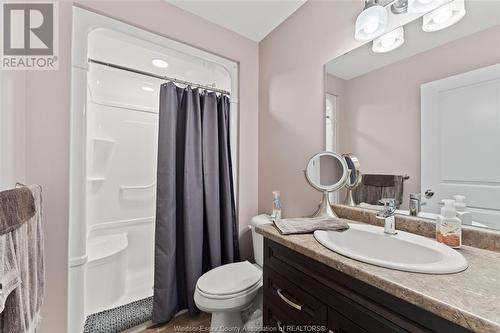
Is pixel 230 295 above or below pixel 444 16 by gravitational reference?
below

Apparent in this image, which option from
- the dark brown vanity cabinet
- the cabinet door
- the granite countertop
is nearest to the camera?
the granite countertop

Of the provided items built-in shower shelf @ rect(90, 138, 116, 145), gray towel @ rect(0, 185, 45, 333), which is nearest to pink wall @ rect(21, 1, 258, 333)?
gray towel @ rect(0, 185, 45, 333)

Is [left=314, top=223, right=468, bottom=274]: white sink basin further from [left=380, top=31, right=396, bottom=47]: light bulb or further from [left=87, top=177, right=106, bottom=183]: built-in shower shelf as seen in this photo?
[left=87, top=177, right=106, bottom=183]: built-in shower shelf

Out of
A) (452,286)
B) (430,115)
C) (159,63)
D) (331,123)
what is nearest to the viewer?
(452,286)

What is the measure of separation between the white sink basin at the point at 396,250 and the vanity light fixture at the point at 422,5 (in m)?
0.99

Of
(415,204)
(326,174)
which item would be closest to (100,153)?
(326,174)

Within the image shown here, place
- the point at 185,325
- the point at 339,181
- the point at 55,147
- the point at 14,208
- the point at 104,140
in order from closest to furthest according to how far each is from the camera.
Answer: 1. the point at 14,208
2. the point at 55,147
3. the point at 339,181
4. the point at 185,325
5. the point at 104,140

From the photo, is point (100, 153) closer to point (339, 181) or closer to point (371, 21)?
point (339, 181)

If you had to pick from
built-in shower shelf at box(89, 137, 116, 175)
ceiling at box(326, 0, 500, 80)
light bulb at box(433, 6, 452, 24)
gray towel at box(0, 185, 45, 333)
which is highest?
Result: light bulb at box(433, 6, 452, 24)

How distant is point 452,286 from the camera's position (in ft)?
1.76

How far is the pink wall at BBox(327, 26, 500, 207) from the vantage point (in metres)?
0.88

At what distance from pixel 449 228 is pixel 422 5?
0.96 metres

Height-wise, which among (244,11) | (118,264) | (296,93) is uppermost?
(244,11)

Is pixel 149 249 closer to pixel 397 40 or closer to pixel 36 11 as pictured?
pixel 36 11
